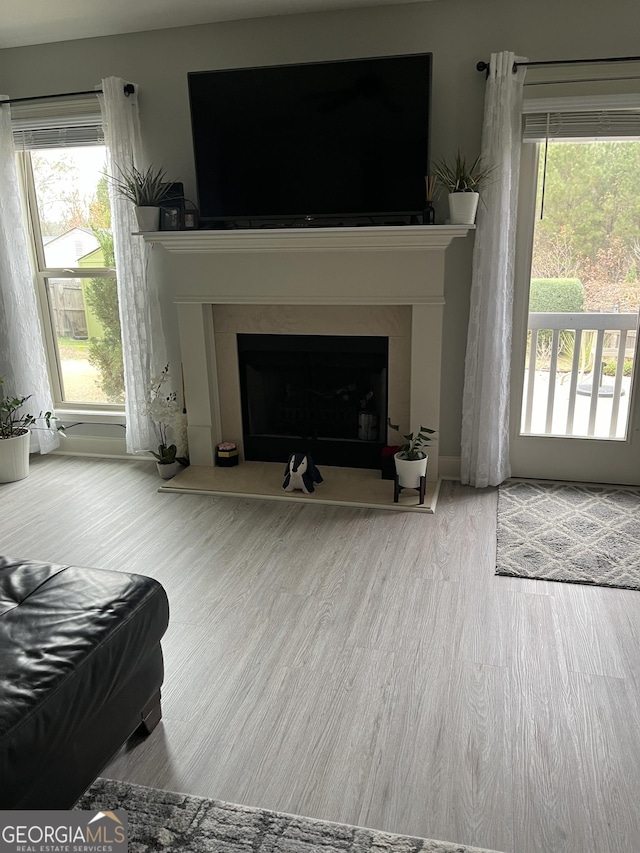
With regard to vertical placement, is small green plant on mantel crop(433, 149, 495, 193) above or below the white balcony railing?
above

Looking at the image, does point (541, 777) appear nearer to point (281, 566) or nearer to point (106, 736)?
point (106, 736)

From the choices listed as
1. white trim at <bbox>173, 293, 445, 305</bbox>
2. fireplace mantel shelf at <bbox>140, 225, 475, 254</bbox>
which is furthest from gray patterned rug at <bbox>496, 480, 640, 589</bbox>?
fireplace mantel shelf at <bbox>140, 225, 475, 254</bbox>

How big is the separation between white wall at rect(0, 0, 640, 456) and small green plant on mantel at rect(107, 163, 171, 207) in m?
0.11

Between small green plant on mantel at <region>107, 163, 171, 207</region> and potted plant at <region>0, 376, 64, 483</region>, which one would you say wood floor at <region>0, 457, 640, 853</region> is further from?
small green plant on mantel at <region>107, 163, 171, 207</region>

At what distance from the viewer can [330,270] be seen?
→ 3.61m

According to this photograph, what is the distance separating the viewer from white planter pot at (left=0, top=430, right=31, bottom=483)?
4.04m

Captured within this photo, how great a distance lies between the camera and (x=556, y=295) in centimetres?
365

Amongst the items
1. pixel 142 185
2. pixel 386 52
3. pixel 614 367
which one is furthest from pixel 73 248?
pixel 614 367

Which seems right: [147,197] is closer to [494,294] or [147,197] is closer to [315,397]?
[315,397]

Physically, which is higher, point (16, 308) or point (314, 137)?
point (314, 137)

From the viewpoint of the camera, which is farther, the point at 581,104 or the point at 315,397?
the point at 315,397

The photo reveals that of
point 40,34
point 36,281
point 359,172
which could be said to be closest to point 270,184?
point 359,172

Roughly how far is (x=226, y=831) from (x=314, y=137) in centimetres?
305

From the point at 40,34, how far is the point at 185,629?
3.33m
